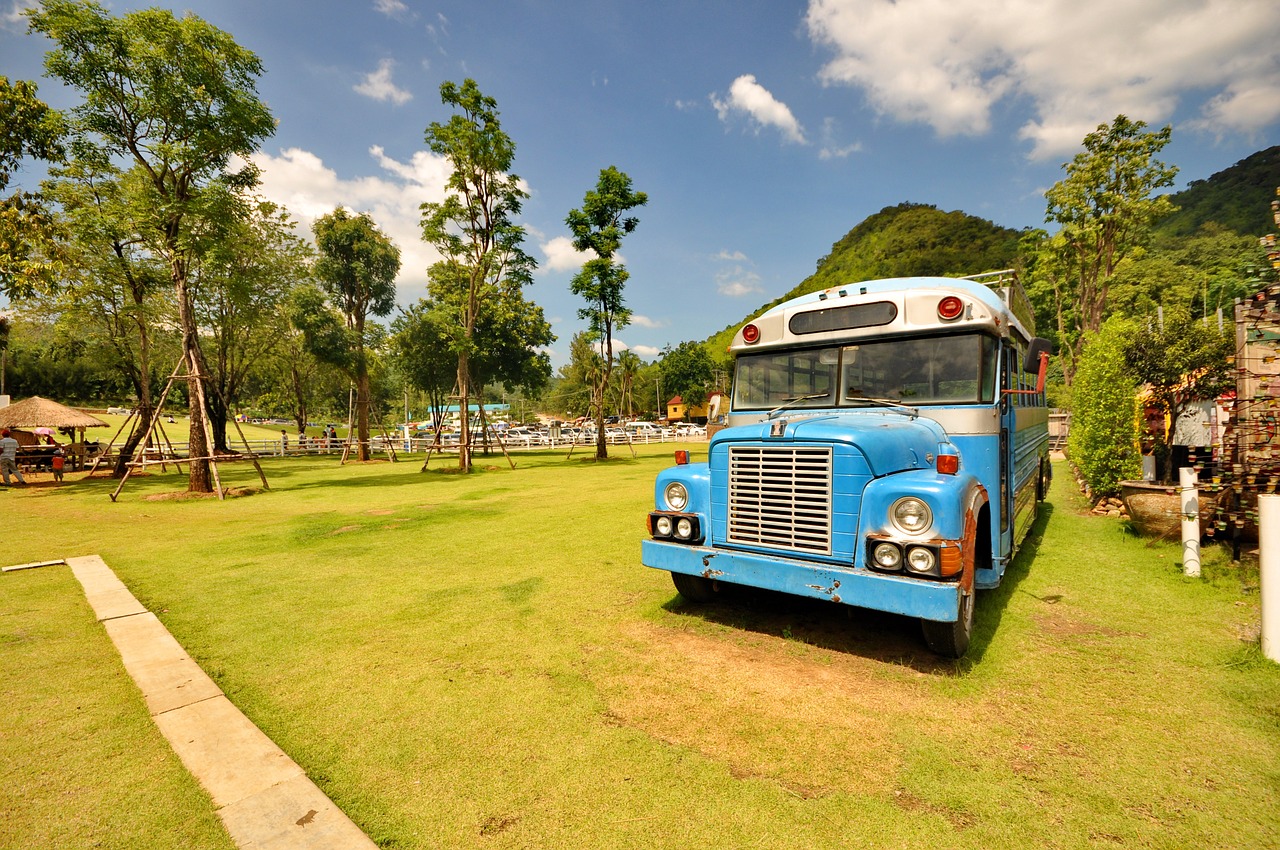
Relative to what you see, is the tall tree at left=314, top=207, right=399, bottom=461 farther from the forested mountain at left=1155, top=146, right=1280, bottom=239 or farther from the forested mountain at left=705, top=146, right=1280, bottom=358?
the forested mountain at left=1155, top=146, right=1280, bottom=239

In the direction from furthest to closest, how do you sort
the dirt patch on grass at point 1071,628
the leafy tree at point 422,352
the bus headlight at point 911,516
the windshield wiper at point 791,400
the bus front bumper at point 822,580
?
the leafy tree at point 422,352 < the windshield wiper at point 791,400 < the dirt patch on grass at point 1071,628 < the bus headlight at point 911,516 < the bus front bumper at point 822,580

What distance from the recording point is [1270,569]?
3.85m

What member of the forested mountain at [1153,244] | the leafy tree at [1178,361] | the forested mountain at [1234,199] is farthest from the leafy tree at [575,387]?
the forested mountain at [1234,199]

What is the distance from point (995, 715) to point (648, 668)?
7.76 feet

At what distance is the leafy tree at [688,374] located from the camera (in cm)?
9238

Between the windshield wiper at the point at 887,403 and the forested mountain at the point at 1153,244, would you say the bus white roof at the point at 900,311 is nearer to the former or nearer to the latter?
the windshield wiper at the point at 887,403

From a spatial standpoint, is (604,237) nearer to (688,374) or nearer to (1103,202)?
(1103,202)

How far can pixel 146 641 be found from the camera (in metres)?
4.87

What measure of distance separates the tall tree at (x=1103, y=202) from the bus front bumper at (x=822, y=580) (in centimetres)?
2719

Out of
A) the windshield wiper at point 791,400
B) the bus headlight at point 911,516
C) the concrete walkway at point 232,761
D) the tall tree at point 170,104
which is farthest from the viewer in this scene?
the tall tree at point 170,104

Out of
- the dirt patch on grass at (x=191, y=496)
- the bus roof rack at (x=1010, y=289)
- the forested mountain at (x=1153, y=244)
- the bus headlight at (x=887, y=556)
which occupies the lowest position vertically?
the dirt patch on grass at (x=191, y=496)

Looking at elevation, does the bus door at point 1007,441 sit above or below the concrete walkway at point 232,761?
above

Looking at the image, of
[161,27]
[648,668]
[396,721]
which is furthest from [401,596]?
[161,27]

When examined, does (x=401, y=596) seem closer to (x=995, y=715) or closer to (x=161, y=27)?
(x=995, y=715)
